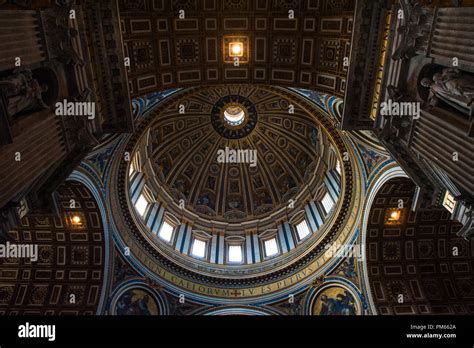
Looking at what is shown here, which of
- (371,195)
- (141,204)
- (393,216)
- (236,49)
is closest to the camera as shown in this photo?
(236,49)

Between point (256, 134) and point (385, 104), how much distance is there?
17676mm

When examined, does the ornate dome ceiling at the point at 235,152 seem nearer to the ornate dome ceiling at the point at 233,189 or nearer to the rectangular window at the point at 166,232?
the ornate dome ceiling at the point at 233,189

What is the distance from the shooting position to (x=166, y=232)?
2266cm

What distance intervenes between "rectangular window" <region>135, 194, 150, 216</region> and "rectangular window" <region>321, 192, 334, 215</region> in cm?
1039

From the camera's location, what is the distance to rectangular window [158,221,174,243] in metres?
22.0

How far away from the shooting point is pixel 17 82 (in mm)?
8344

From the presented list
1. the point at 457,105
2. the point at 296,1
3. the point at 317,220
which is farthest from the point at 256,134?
the point at 457,105

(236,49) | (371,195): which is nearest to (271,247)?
(371,195)

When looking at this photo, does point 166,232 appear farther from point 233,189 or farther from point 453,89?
point 453,89

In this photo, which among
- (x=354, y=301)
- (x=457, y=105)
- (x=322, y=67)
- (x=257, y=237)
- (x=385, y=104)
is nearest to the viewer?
(x=457, y=105)

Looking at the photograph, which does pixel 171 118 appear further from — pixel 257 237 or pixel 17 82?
pixel 17 82

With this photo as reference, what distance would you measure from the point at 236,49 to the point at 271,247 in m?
13.7

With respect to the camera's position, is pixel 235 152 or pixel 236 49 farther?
pixel 235 152

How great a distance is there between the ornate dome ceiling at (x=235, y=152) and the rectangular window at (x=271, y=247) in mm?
2720
